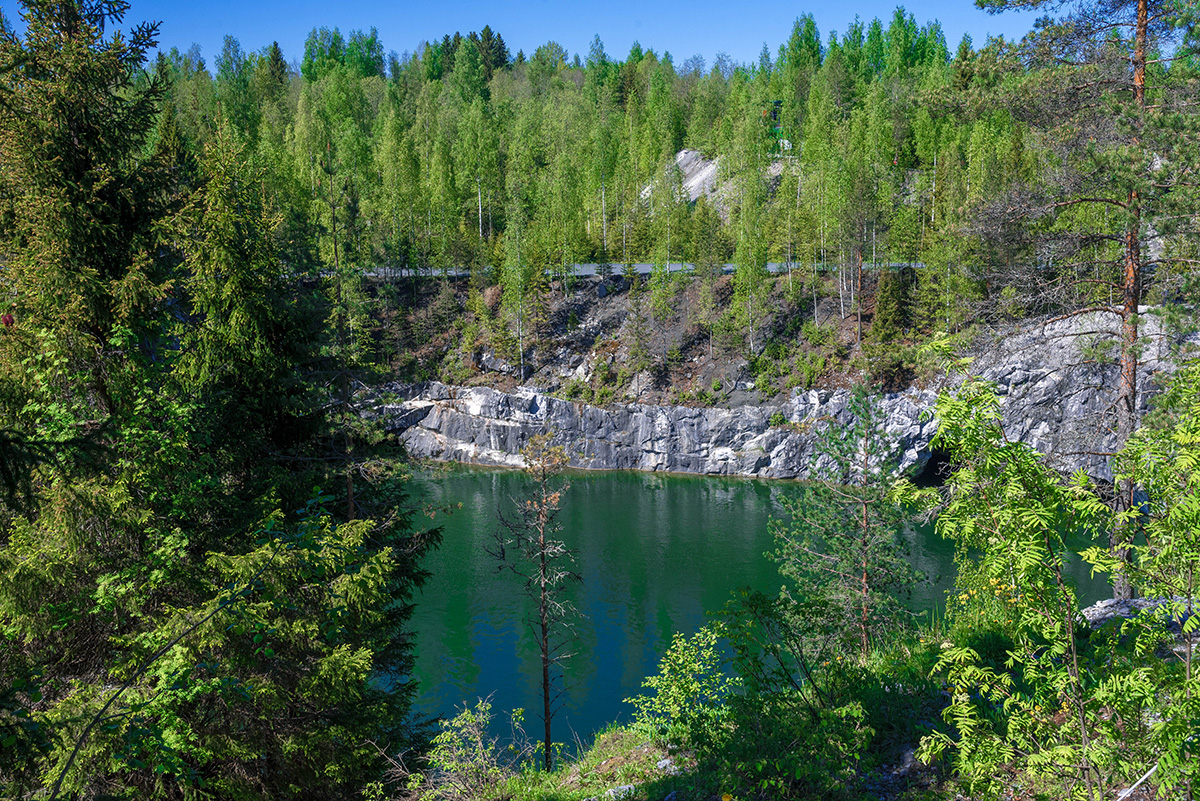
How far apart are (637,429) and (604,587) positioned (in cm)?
1860

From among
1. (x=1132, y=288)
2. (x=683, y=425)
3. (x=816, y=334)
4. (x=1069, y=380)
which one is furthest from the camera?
(x=816, y=334)

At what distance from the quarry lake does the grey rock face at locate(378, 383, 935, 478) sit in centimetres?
237

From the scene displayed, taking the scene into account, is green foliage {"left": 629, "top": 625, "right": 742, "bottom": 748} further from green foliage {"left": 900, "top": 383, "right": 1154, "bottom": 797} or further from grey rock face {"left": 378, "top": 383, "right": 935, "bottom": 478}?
grey rock face {"left": 378, "top": 383, "right": 935, "bottom": 478}

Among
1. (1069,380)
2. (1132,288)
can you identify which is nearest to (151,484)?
(1132,288)

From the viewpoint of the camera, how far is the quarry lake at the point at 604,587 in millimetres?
20156

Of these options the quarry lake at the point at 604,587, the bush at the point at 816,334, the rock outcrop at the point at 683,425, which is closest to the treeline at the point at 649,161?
the bush at the point at 816,334

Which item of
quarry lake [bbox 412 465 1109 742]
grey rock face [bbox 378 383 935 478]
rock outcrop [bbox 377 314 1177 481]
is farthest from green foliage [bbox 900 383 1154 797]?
grey rock face [bbox 378 383 935 478]

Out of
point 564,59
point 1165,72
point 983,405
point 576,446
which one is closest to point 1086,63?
point 1165,72

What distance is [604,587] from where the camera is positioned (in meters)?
26.9

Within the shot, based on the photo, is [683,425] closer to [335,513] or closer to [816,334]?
[816,334]

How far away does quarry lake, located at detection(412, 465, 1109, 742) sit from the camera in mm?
20156

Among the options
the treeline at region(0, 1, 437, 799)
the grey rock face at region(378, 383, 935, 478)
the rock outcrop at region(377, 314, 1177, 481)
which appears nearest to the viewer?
the treeline at region(0, 1, 437, 799)

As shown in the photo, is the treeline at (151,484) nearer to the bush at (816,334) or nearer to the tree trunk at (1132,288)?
the tree trunk at (1132,288)

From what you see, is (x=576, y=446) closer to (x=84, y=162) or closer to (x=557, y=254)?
(x=557, y=254)
